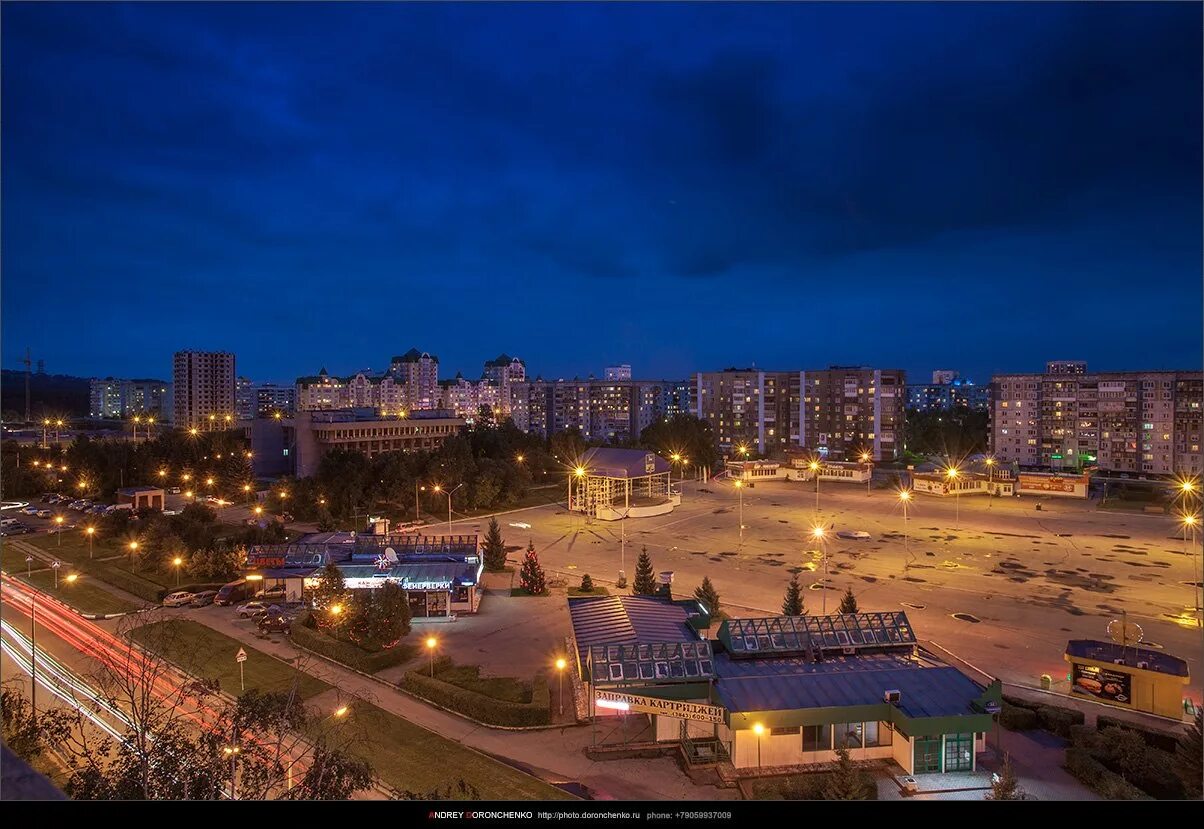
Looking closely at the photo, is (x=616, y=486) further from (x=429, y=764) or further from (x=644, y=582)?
(x=429, y=764)

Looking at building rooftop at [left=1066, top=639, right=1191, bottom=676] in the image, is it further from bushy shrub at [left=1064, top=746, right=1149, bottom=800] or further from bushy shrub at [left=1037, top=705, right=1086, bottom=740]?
bushy shrub at [left=1064, top=746, right=1149, bottom=800]

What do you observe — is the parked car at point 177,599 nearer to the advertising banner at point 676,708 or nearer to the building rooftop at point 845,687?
the advertising banner at point 676,708

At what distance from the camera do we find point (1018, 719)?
6.87 m

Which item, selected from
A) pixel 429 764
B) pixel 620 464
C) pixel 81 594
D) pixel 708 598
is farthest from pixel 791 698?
pixel 620 464

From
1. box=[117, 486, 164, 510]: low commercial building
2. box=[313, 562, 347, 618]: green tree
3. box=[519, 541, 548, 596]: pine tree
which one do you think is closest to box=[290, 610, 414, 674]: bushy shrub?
box=[313, 562, 347, 618]: green tree

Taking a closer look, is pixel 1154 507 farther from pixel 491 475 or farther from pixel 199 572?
pixel 199 572

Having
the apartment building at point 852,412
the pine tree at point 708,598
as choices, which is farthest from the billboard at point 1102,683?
the apartment building at point 852,412

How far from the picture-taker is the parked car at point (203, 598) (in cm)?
1128

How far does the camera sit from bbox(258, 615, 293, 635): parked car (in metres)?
9.92

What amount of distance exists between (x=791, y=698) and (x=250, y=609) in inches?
354

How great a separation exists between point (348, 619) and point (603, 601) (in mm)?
3727

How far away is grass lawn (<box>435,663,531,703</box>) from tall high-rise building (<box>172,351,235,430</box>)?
38232 millimetres

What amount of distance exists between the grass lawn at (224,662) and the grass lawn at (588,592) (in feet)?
16.7

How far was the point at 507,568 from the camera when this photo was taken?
46.7ft
